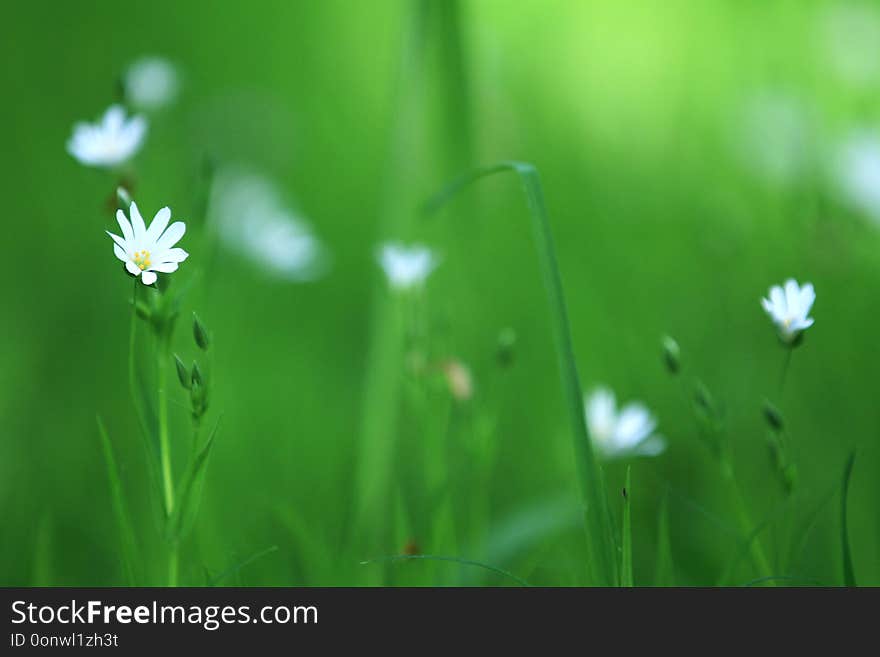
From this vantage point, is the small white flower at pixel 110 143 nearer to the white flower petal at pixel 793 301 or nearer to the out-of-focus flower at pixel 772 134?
the white flower petal at pixel 793 301

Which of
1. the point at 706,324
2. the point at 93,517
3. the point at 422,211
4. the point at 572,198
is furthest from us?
the point at 572,198

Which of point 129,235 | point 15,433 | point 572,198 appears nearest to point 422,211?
point 129,235

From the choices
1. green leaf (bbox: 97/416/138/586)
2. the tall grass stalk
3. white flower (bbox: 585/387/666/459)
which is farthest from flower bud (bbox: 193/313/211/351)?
white flower (bbox: 585/387/666/459)

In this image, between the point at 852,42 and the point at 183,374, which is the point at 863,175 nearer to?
the point at 852,42

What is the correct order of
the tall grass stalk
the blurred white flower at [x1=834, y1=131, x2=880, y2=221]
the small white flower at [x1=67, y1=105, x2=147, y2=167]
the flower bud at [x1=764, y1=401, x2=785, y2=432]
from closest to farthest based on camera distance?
the flower bud at [x1=764, y1=401, x2=785, y2=432], the small white flower at [x1=67, y1=105, x2=147, y2=167], the tall grass stalk, the blurred white flower at [x1=834, y1=131, x2=880, y2=221]

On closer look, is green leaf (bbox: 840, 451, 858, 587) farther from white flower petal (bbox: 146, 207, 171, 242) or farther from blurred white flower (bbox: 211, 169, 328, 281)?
blurred white flower (bbox: 211, 169, 328, 281)
